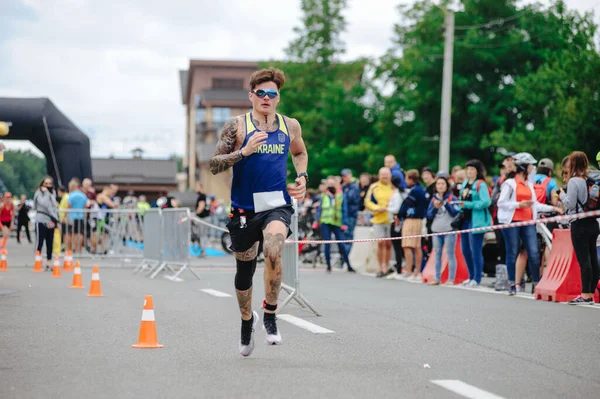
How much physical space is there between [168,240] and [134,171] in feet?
303

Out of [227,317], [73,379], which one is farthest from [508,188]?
[73,379]

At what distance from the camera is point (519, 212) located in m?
14.2

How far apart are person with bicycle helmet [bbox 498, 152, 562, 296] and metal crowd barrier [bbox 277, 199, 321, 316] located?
3788mm

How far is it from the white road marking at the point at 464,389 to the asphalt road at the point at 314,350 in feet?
0.04

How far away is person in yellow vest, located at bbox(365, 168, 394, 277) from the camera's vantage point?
18.6 meters

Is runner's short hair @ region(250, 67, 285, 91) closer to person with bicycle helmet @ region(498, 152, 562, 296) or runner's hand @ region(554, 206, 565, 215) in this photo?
person with bicycle helmet @ region(498, 152, 562, 296)

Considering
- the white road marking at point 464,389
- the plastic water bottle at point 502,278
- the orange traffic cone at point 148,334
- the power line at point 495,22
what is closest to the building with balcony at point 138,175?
the power line at point 495,22

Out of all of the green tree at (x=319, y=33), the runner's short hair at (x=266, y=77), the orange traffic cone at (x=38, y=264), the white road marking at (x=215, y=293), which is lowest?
the orange traffic cone at (x=38, y=264)

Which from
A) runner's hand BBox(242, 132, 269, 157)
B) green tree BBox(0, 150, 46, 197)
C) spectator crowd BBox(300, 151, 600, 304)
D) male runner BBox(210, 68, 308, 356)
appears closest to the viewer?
runner's hand BBox(242, 132, 269, 157)

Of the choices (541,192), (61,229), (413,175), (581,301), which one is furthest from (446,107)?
(581,301)

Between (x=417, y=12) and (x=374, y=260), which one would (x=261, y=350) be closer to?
(x=374, y=260)

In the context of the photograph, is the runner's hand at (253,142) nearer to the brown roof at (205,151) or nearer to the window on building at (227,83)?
the brown roof at (205,151)

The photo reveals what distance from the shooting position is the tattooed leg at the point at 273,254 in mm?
7312

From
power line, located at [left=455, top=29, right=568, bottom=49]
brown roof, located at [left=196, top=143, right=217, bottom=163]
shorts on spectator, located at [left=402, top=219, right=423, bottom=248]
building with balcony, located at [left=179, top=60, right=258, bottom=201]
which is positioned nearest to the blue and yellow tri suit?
shorts on spectator, located at [left=402, top=219, right=423, bottom=248]
